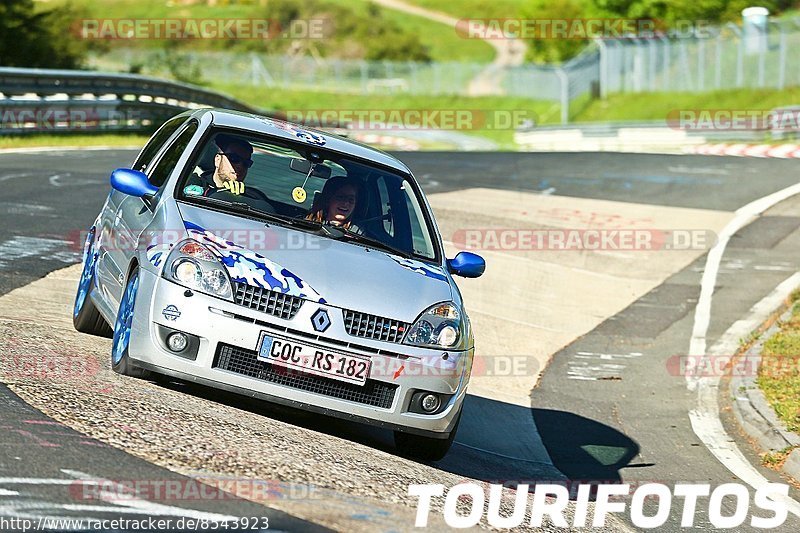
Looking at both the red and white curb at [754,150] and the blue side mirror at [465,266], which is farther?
the red and white curb at [754,150]

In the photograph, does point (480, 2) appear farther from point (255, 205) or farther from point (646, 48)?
point (255, 205)

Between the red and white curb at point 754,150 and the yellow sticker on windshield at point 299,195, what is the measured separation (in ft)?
74.2

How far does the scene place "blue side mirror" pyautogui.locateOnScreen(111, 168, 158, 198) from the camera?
25.1 ft

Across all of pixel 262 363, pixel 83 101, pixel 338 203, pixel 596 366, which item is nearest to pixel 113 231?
pixel 338 203

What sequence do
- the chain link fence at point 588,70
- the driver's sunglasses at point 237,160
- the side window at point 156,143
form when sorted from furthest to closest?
1. the chain link fence at point 588,70
2. the side window at point 156,143
3. the driver's sunglasses at point 237,160

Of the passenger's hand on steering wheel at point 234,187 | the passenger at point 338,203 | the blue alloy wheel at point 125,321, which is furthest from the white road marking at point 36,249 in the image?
the passenger at point 338,203

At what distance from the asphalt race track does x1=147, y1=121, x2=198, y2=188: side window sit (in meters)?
1.16

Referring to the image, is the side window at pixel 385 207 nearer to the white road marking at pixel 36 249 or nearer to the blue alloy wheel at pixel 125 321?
the blue alloy wheel at pixel 125 321

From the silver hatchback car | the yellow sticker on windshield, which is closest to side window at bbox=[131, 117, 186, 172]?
the silver hatchback car

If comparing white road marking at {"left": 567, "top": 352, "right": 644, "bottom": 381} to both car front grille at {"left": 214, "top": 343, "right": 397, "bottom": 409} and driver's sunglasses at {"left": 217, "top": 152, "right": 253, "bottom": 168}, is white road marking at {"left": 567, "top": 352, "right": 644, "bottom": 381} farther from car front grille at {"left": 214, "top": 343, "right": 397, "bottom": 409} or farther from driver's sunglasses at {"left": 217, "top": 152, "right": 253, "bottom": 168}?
car front grille at {"left": 214, "top": 343, "right": 397, "bottom": 409}

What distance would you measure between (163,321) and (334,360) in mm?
927

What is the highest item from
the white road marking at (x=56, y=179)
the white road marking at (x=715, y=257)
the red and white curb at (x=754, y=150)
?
the white road marking at (x=56, y=179)

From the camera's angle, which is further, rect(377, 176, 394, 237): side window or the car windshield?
rect(377, 176, 394, 237): side window

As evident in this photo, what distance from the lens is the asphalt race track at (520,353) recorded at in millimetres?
5824
